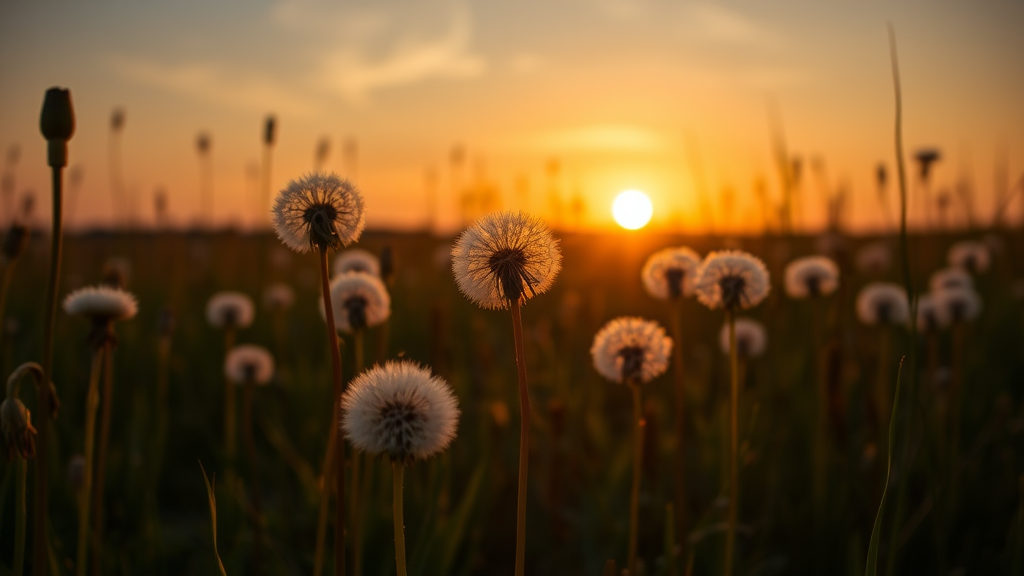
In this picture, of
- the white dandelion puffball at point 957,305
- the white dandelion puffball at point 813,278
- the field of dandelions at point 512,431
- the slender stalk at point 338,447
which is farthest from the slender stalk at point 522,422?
the white dandelion puffball at point 957,305

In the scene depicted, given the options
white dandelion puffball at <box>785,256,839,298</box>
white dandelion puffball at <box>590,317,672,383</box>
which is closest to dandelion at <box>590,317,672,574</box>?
white dandelion puffball at <box>590,317,672,383</box>

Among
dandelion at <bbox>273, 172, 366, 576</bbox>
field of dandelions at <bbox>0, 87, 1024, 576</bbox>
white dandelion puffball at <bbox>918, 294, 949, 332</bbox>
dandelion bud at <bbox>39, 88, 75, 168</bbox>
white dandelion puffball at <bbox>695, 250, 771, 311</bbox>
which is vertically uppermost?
dandelion bud at <bbox>39, 88, 75, 168</bbox>

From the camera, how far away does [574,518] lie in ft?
8.58

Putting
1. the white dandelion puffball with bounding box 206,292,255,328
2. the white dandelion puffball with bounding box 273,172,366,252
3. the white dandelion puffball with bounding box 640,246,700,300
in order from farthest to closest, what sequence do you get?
the white dandelion puffball with bounding box 206,292,255,328, the white dandelion puffball with bounding box 640,246,700,300, the white dandelion puffball with bounding box 273,172,366,252

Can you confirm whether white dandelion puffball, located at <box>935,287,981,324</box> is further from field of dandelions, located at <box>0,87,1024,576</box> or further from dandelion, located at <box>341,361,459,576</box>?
dandelion, located at <box>341,361,459,576</box>

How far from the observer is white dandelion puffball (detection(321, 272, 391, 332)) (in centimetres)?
170

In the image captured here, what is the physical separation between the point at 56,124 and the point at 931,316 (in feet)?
10.9

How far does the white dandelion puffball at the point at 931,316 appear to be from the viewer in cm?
307

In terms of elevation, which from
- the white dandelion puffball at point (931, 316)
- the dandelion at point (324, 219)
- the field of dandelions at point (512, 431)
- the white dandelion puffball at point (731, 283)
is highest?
the dandelion at point (324, 219)

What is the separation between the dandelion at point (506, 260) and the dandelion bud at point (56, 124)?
0.66 m

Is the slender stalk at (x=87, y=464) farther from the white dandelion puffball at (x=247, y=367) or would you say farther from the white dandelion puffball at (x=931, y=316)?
the white dandelion puffball at (x=931, y=316)

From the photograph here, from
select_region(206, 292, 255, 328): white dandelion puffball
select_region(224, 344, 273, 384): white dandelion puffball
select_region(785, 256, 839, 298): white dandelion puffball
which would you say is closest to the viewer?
select_region(785, 256, 839, 298): white dandelion puffball

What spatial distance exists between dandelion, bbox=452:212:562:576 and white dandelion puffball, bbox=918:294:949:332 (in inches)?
103

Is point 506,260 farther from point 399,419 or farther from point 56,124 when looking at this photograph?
point 56,124
